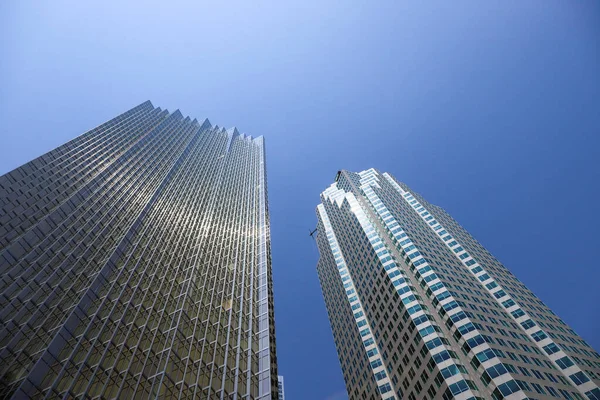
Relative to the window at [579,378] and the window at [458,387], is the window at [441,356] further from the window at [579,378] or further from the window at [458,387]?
the window at [579,378]

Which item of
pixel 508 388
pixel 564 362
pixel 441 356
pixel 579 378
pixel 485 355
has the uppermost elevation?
pixel 441 356

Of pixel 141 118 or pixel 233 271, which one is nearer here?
pixel 233 271

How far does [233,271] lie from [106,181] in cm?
3185

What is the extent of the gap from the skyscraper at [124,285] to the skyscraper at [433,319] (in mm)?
27896

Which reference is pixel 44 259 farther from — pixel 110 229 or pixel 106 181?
pixel 106 181

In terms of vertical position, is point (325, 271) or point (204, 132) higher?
point (204, 132)

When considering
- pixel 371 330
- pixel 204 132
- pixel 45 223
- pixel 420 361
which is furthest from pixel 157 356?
pixel 204 132

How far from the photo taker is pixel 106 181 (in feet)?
269

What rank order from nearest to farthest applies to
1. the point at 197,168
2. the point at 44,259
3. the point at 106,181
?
the point at 44,259 < the point at 106,181 < the point at 197,168

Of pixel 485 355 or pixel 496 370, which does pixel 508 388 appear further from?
pixel 485 355

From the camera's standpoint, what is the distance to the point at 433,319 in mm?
75938

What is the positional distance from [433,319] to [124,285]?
53.7m

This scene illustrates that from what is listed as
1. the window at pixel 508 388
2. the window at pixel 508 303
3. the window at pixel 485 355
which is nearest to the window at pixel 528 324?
the window at pixel 508 303

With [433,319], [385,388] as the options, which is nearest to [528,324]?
[433,319]
